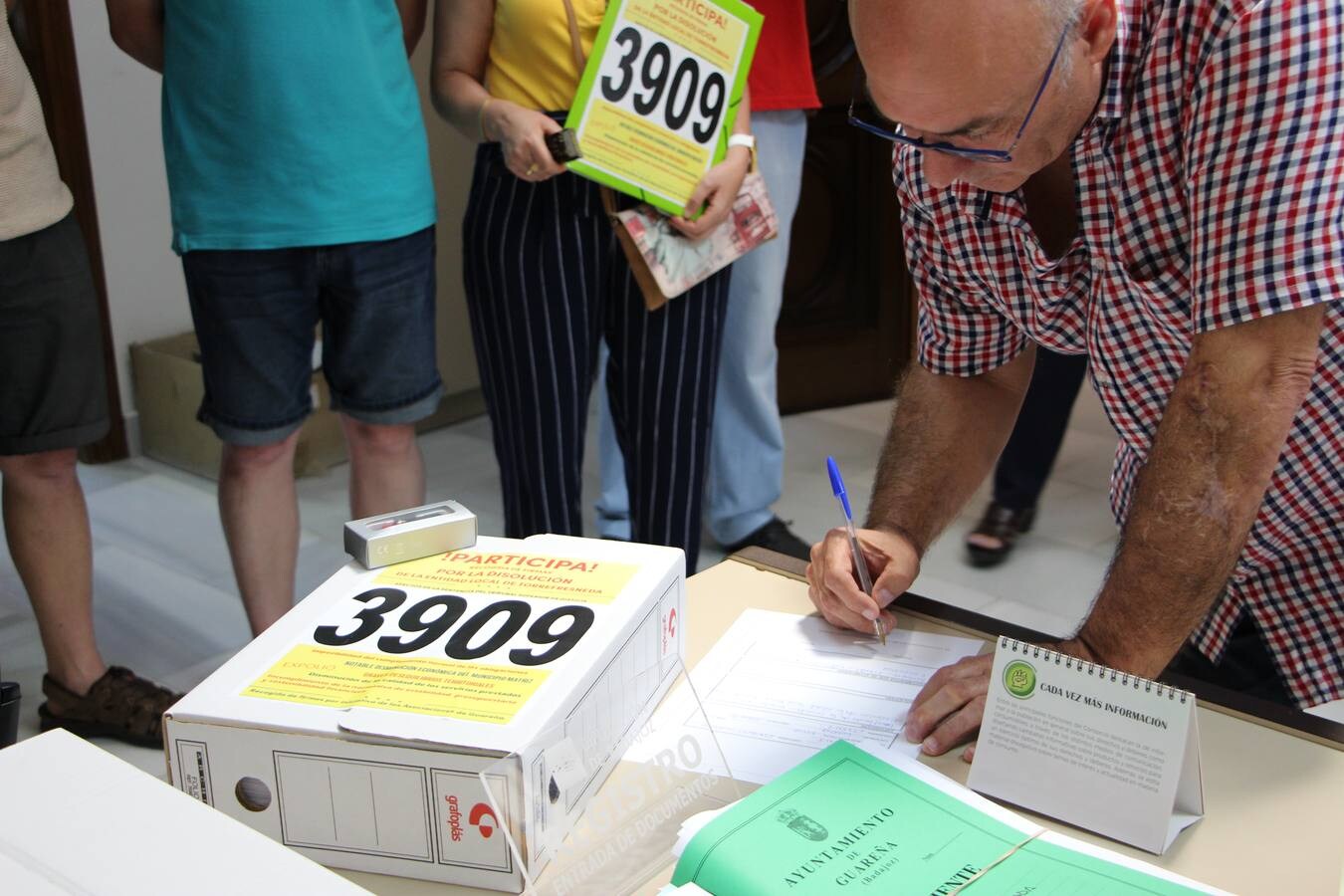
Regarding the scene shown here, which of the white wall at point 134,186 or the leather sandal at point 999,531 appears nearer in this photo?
the leather sandal at point 999,531

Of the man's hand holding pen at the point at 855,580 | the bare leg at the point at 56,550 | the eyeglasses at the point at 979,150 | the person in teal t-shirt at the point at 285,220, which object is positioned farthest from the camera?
the bare leg at the point at 56,550

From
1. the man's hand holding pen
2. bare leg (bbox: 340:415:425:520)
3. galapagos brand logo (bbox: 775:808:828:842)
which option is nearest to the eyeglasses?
the man's hand holding pen

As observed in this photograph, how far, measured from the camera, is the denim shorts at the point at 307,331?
1922 mm

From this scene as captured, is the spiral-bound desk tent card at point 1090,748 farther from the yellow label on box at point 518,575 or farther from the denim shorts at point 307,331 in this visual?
the denim shorts at point 307,331

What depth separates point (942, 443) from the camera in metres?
1.34

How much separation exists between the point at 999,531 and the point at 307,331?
165 cm

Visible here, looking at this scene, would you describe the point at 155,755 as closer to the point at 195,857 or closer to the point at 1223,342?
the point at 195,857

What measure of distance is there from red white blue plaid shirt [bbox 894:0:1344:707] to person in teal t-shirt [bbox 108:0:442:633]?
3.11 ft

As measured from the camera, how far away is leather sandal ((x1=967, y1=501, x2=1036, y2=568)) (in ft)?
9.45

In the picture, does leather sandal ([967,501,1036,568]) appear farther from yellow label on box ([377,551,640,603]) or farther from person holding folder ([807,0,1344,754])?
yellow label on box ([377,551,640,603])

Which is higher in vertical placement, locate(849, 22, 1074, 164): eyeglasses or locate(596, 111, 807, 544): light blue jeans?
locate(849, 22, 1074, 164): eyeglasses

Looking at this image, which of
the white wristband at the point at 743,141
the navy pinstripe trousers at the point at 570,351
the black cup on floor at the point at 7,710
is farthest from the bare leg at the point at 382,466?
the black cup on floor at the point at 7,710

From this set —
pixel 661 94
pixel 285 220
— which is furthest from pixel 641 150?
pixel 285 220

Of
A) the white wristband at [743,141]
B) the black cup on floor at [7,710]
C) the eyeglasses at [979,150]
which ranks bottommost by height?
the black cup on floor at [7,710]
